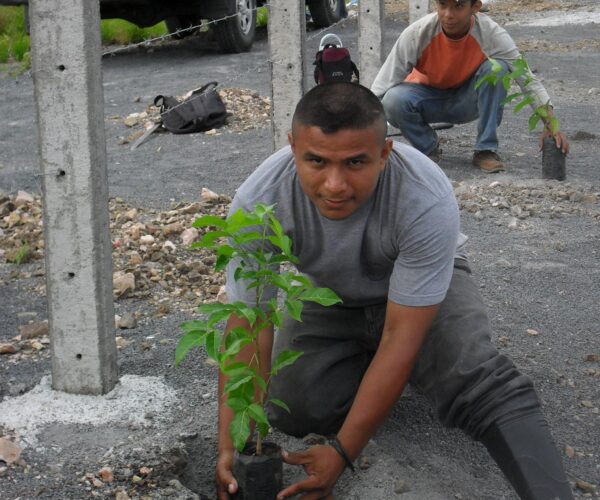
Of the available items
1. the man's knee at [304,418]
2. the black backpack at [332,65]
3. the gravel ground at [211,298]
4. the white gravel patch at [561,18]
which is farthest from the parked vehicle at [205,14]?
the man's knee at [304,418]

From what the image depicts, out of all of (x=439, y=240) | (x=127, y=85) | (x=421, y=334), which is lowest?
(x=127, y=85)

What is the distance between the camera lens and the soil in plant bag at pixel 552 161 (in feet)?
19.9

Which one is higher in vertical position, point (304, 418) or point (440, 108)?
point (440, 108)

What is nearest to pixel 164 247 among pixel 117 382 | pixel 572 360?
pixel 117 382

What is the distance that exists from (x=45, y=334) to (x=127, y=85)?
19.6ft

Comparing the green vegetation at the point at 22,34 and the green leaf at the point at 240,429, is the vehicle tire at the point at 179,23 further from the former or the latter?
the green leaf at the point at 240,429

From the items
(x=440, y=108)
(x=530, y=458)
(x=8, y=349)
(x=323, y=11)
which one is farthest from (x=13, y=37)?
(x=530, y=458)

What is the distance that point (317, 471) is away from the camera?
107 inches

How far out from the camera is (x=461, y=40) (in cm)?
627

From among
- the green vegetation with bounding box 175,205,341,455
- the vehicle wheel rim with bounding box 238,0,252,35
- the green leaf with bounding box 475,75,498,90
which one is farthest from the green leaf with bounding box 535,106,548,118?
the vehicle wheel rim with bounding box 238,0,252,35

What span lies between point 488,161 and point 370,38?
171cm

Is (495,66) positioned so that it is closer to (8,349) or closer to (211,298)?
(211,298)

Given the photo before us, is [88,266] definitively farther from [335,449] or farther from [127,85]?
[127,85]

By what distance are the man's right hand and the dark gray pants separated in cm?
44
